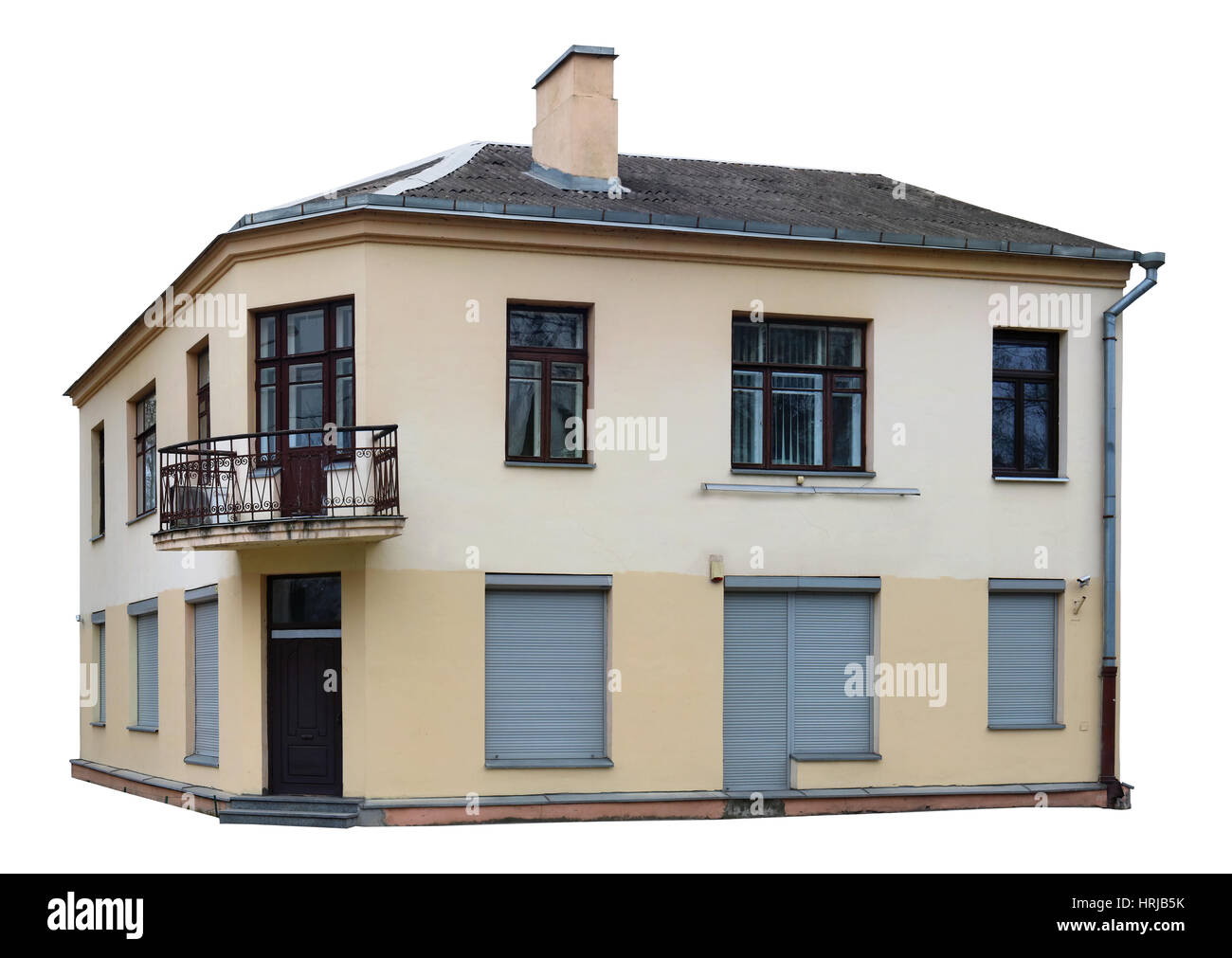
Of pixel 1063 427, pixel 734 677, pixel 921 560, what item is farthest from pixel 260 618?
pixel 1063 427

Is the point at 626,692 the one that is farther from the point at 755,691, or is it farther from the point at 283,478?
the point at 283,478

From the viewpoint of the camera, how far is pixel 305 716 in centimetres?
1933

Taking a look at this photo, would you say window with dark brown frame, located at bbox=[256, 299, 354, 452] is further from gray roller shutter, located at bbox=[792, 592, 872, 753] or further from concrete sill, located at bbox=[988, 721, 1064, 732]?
concrete sill, located at bbox=[988, 721, 1064, 732]

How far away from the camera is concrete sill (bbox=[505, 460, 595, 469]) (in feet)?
63.3

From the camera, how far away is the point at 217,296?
20453mm

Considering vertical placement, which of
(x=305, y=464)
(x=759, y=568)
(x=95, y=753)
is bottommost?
(x=95, y=753)

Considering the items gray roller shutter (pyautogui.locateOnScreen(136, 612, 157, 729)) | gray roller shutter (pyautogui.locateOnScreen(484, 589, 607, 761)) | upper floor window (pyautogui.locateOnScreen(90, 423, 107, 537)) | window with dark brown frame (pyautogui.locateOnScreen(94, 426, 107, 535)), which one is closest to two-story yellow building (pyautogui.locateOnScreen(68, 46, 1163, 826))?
gray roller shutter (pyautogui.locateOnScreen(484, 589, 607, 761))

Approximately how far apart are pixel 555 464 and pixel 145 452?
810cm

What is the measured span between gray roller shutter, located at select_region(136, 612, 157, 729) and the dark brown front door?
462cm

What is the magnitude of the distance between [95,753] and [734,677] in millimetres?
11819

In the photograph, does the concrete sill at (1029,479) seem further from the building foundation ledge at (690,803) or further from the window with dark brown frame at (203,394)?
the window with dark brown frame at (203,394)

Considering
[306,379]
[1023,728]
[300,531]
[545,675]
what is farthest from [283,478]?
[1023,728]

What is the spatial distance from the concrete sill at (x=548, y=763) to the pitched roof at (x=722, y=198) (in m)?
6.09

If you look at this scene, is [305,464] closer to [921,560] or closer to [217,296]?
[217,296]
